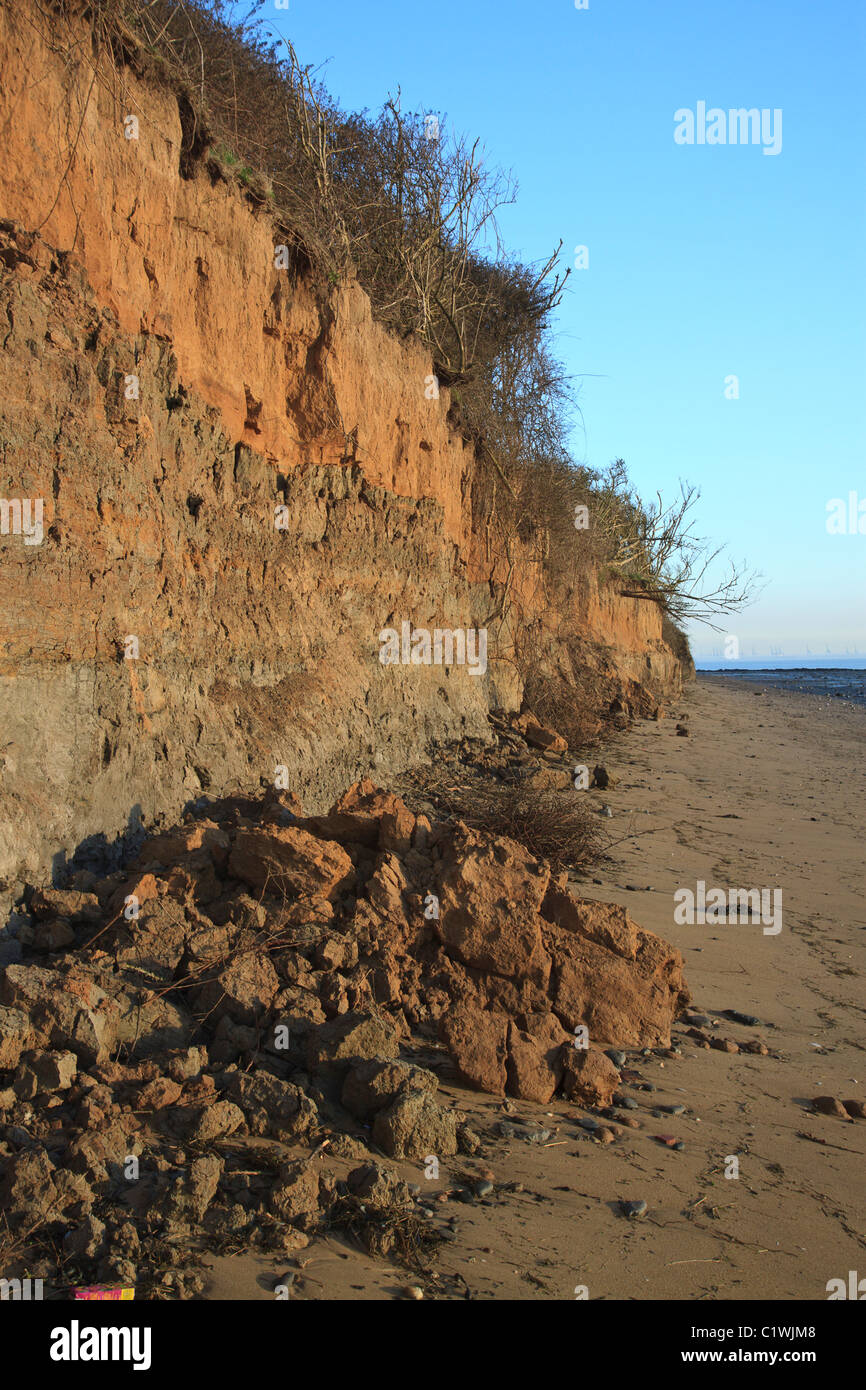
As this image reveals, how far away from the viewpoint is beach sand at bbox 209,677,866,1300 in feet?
8.85

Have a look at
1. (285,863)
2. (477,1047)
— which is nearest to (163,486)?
(285,863)

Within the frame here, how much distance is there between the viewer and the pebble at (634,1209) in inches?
120

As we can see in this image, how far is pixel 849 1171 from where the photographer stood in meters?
3.49

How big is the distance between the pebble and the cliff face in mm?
2899

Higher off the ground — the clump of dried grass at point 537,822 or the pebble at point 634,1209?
the clump of dried grass at point 537,822

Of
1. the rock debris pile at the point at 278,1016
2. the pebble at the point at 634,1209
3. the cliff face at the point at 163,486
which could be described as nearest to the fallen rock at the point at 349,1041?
the rock debris pile at the point at 278,1016

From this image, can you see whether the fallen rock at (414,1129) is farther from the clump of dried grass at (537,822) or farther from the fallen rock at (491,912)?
the clump of dried grass at (537,822)

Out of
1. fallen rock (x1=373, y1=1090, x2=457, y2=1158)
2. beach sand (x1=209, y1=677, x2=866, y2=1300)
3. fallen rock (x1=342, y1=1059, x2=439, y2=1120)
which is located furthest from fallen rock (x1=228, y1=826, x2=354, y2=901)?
fallen rock (x1=373, y1=1090, x2=457, y2=1158)

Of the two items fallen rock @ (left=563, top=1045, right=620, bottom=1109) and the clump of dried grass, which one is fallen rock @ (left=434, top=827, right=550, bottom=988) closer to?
fallen rock @ (left=563, top=1045, right=620, bottom=1109)

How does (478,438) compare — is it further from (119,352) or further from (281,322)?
(119,352)

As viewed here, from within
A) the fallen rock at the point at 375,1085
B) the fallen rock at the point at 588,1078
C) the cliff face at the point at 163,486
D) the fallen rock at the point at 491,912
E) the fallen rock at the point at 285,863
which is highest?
the cliff face at the point at 163,486

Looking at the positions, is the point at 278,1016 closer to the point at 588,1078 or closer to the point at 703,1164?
the point at 588,1078

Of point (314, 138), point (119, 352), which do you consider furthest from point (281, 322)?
point (314, 138)

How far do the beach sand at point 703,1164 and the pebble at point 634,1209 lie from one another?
26 millimetres
